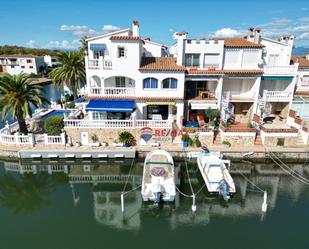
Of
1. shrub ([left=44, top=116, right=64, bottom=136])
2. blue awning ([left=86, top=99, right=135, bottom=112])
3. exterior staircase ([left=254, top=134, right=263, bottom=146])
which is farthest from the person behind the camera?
exterior staircase ([left=254, top=134, right=263, bottom=146])

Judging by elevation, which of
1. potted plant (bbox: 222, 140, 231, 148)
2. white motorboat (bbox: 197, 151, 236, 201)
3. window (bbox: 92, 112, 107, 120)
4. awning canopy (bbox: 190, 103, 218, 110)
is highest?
awning canopy (bbox: 190, 103, 218, 110)

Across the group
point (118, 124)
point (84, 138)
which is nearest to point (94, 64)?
point (118, 124)

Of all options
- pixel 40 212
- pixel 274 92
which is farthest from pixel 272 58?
pixel 40 212

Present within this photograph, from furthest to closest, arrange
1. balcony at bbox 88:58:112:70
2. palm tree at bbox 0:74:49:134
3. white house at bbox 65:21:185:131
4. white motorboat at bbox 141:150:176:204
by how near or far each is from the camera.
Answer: balcony at bbox 88:58:112:70, white house at bbox 65:21:185:131, palm tree at bbox 0:74:49:134, white motorboat at bbox 141:150:176:204

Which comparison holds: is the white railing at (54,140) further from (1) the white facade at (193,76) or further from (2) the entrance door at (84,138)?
(1) the white facade at (193,76)

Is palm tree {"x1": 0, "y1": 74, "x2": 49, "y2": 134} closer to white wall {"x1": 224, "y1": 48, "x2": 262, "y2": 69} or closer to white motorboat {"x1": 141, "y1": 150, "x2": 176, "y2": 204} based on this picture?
white motorboat {"x1": 141, "y1": 150, "x2": 176, "y2": 204}

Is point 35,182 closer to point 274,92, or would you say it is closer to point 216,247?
point 216,247

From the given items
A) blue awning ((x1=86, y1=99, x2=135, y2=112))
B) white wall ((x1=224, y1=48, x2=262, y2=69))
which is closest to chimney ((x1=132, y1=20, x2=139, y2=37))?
blue awning ((x1=86, y1=99, x2=135, y2=112))
